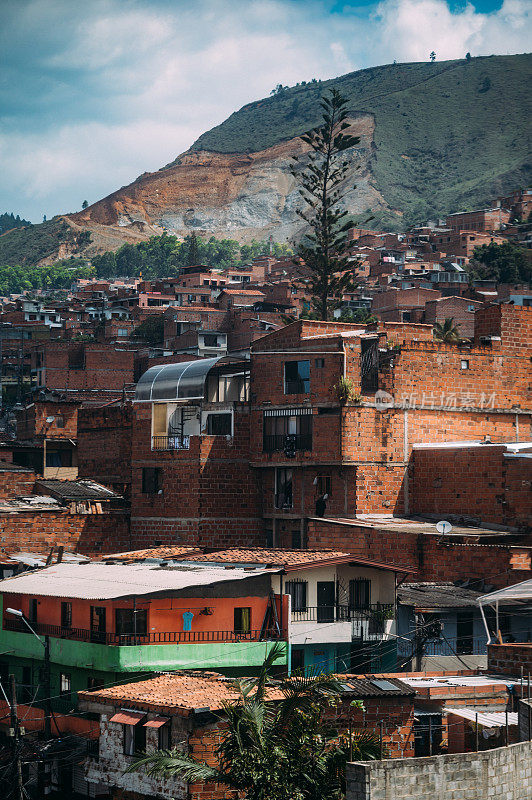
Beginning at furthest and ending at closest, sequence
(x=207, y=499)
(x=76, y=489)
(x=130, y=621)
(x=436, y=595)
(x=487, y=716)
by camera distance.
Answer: (x=76, y=489), (x=207, y=499), (x=436, y=595), (x=130, y=621), (x=487, y=716)

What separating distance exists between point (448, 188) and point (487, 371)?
149875 mm

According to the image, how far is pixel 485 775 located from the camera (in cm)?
1430

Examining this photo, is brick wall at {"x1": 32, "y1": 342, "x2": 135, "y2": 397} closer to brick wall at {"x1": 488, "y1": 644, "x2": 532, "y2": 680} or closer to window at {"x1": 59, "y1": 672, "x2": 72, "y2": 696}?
window at {"x1": 59, "y1": 672, "x2": 72, "y2": 696}

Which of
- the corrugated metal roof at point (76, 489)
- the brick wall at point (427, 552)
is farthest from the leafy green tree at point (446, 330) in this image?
the brick wall at point (427, 552)

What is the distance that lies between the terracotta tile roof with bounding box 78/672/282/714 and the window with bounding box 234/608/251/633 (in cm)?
383

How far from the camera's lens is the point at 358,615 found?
26.2m

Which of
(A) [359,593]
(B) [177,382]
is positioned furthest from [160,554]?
(B) [177,382]

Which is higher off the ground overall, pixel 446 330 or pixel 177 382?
Result: pixel 446 330

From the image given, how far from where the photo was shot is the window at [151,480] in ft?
125

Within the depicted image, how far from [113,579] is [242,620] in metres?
3.07

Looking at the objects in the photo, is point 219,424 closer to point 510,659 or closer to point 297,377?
point 297,377

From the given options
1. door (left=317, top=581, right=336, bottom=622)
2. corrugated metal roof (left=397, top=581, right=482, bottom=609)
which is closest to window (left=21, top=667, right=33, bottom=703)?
door (left=317, top=581, right=336, bottom=622)

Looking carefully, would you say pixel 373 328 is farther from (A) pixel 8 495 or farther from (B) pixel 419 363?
(A) pixel 8 495

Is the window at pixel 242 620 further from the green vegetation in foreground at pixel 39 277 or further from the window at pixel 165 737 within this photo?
the green vegetation in foreground at pixel 39 277
